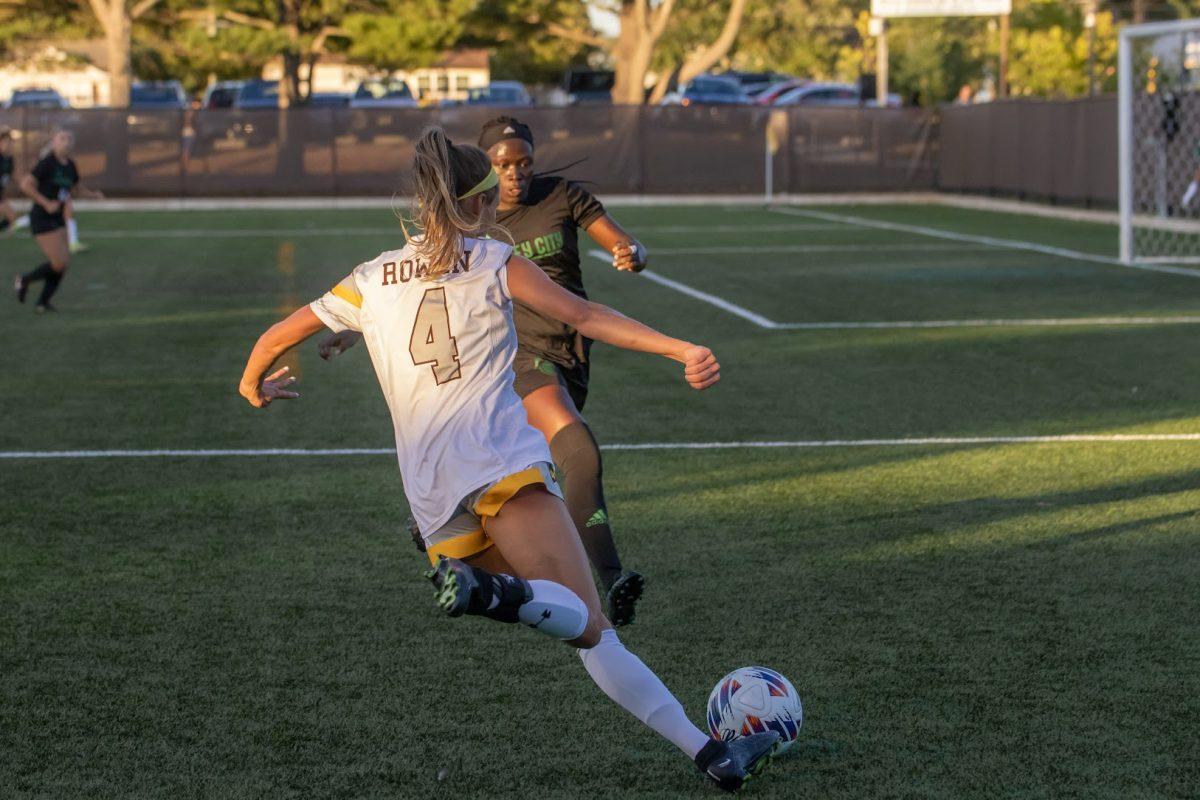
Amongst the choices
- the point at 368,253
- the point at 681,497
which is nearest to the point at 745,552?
the point at 681,497

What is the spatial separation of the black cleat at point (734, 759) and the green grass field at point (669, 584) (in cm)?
9

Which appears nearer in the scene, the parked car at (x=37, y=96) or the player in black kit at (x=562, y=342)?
the player in black kit at (x=562, y=342)

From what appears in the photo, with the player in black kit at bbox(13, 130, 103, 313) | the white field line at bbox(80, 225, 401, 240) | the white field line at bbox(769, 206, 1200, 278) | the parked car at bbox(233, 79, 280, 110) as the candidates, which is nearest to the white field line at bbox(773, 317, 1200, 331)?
the white field line at bbox(769, 206, 1200, 278)

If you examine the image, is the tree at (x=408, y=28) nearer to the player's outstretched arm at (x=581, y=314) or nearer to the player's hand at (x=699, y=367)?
the player's outstretched arm at (x=581, y=314)

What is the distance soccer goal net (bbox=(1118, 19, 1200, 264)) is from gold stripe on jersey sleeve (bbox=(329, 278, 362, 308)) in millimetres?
19935

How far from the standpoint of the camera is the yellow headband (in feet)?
14.6

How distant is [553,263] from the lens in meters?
6.90

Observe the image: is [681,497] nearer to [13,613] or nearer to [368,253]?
[13,613]

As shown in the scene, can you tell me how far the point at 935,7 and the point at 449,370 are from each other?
47.4m

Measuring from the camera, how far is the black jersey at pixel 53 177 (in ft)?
57.9

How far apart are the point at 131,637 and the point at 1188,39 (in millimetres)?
22035

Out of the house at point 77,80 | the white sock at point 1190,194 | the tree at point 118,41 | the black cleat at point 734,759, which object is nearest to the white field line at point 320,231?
the white sock at point 1190,194

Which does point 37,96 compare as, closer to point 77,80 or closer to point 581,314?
point 77,80

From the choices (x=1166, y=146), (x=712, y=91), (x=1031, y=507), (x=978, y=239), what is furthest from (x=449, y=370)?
(x=712, y=91)
